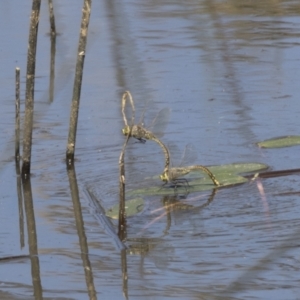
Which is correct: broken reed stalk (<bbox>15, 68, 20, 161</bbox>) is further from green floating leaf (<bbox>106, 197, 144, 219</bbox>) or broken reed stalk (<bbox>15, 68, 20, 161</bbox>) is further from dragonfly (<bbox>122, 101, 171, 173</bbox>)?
green floating leaf (<bbox>106, 197, 144, 219</bbox>)

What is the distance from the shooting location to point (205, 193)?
17.6 ft

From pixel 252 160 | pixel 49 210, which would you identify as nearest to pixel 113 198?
pixel 49 210

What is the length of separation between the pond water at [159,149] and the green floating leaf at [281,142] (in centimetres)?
5

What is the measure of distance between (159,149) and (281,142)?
761mm

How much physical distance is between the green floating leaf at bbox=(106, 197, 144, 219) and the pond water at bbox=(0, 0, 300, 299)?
0.04m

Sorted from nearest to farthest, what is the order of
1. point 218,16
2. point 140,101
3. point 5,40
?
point 140,101 → point 5,40 → point 218,16

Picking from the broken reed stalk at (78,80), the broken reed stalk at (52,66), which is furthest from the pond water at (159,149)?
the broken reed stalk at (78,80)

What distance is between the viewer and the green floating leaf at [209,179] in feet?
17.5

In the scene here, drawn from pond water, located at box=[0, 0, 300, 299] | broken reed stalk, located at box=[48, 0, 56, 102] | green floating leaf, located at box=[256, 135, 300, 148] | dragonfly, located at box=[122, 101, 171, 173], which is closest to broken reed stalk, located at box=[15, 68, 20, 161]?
pond water, located at box=[0, 0, 300, 299]

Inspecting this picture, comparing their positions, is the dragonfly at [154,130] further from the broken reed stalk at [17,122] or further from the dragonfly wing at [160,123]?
the broken reed stalk at [17,122]

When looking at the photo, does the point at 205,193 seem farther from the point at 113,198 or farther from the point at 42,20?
the point at 42,20

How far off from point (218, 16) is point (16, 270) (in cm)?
→ 595

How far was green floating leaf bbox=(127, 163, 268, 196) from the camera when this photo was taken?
534 centimetres

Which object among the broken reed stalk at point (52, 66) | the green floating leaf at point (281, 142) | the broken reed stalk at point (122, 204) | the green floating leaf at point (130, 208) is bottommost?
the green floating leaf at point (281, 142)
